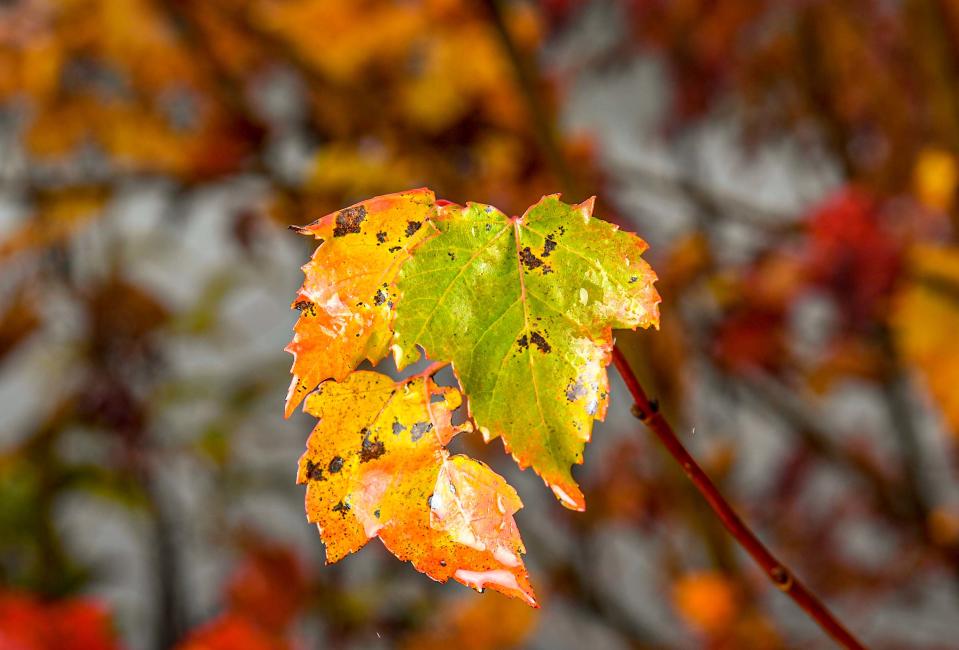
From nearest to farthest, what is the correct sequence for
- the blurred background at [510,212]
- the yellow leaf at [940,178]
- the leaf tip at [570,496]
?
1. the leaf tip at [570,496]
2. the yellow leaf at [940,178]
3. the blurred background at [510,212]

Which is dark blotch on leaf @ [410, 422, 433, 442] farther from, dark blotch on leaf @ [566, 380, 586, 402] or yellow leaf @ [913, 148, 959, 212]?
yellow leaf @ [913, 148, 959, 212]

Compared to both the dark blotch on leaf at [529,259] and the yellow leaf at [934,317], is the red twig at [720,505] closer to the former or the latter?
the dark blotch on leaf at [529,259]

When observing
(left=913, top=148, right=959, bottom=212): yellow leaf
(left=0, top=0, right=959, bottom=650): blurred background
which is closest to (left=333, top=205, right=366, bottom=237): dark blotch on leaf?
(left=0, top=0, right=959, bottom=650): blurred background

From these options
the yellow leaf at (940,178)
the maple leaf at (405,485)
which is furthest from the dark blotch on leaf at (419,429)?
the yellow leaf at (940,178)

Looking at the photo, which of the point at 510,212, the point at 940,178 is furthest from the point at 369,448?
the point at 510,212

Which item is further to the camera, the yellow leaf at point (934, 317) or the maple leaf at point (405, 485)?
the yellow leaf at point (934, 317)
